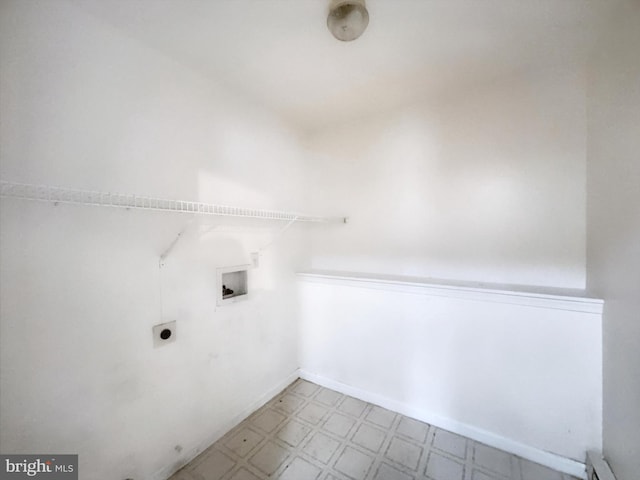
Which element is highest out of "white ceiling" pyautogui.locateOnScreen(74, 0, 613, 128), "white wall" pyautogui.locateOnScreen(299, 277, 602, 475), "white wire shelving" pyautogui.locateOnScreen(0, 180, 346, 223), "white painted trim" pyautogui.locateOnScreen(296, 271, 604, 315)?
"white ceiling" pyautogui.locateOnScreen(74, 0, 613, 128)

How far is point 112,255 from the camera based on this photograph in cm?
122

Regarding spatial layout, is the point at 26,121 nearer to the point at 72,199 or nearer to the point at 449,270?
the point at 72,199

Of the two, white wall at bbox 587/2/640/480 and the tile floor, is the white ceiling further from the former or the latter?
the tile floor

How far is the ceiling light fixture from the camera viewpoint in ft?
3.66

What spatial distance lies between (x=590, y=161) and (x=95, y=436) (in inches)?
118

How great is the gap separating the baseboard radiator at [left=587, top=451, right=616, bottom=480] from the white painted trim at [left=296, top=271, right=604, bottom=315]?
75 cm

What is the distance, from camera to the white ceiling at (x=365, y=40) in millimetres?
1174

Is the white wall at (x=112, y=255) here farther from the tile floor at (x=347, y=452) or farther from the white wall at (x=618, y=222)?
the white wall at (x=618, y=222)

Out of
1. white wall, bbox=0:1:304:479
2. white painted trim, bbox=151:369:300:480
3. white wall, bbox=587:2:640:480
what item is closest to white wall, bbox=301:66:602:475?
white wall, bbox=587:2:640:480

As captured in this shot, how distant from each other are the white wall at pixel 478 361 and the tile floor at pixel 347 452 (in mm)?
124

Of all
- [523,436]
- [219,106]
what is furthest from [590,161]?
[219,106]

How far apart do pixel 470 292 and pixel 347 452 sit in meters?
1.29

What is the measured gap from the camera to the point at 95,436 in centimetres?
116

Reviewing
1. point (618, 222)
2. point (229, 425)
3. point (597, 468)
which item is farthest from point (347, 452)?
point (618, 222)
